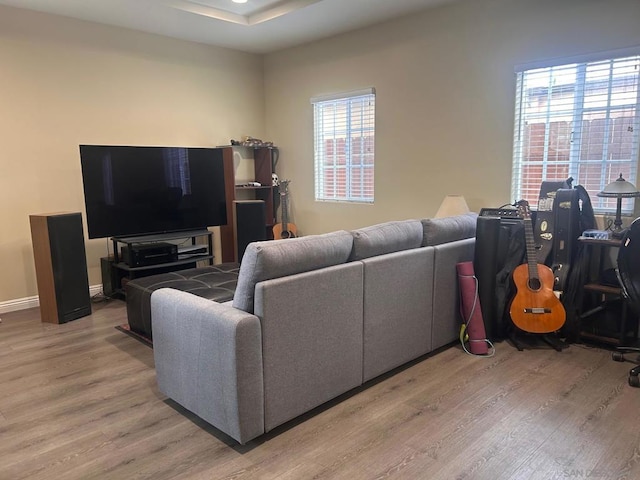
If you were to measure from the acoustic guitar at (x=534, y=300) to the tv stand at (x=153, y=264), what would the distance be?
10.2 ft

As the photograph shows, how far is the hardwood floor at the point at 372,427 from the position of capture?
2.00m

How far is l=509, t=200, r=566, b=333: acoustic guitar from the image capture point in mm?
3170

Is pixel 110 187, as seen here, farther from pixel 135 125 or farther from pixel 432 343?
pixel 432 343

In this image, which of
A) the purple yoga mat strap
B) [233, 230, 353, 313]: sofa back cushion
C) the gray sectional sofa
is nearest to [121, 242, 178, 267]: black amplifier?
the gray sectional sofa

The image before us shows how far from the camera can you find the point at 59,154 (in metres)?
4.49

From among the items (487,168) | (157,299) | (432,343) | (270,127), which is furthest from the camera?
(270,127)

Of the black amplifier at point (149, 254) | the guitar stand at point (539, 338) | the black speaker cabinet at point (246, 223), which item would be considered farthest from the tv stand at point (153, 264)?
the guitar stand at point (539, 338)

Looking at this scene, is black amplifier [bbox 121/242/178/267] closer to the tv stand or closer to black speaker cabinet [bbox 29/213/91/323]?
the tv stand

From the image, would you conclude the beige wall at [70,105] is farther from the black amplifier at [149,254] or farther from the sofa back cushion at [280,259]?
the sofa back cushion at [280,259]

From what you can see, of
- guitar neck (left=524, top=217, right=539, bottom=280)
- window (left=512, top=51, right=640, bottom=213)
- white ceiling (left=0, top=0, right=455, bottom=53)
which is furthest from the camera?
white ceiling (left=0, top=0, right=455, bottom=53)

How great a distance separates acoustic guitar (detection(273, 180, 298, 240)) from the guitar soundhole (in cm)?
315

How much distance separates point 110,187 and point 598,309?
423cm

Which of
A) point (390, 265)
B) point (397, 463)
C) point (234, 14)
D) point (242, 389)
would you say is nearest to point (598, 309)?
point (390, 265)

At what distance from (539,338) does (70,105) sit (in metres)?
Result: 4.64
